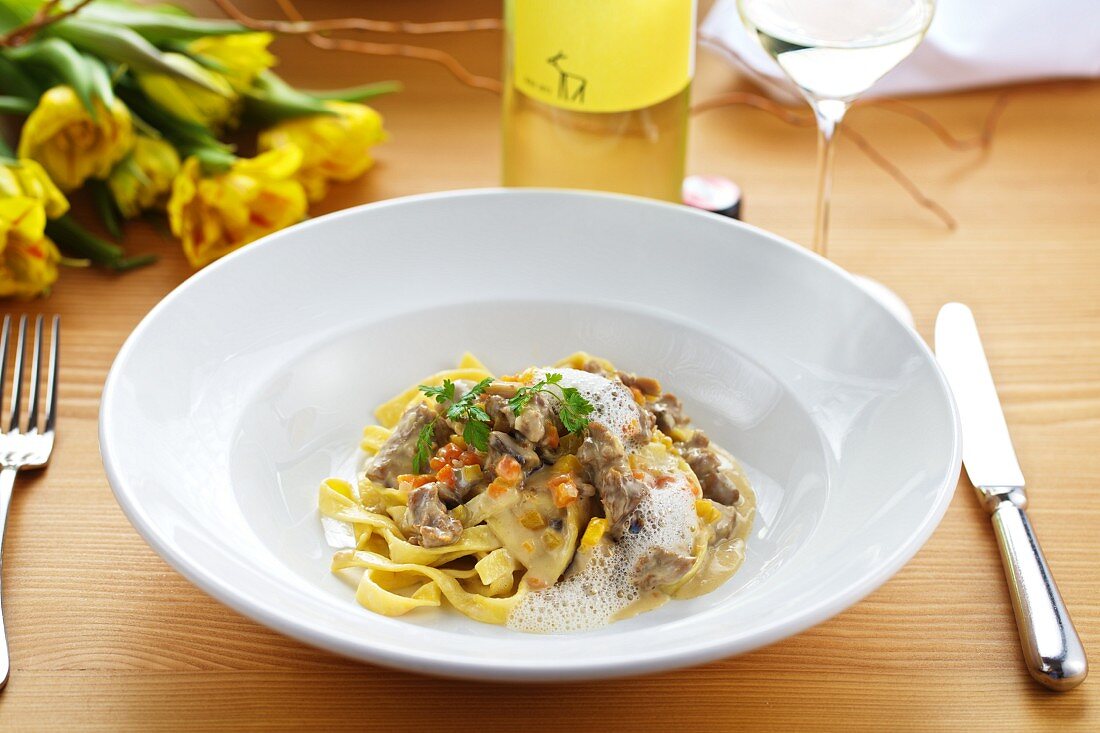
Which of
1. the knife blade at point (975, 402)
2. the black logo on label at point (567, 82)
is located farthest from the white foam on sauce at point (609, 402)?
the black logo on label at point (567, 82)

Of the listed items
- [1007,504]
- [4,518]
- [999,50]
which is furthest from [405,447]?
[999,50]

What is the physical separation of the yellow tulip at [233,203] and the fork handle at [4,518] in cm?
67

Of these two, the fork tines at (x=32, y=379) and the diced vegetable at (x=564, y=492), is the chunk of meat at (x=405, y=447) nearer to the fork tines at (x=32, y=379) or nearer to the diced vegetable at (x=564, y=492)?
the diced vegetable at (x=564, y=492)

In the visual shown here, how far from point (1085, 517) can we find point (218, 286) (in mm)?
1427

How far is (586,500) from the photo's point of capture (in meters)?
1.65

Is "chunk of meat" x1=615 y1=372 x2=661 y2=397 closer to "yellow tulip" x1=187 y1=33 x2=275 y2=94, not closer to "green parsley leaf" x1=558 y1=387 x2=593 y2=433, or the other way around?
"green parsley leaf" x1=558 y1=387 x2=593 y2=433

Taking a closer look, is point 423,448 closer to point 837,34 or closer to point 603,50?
point 603,50

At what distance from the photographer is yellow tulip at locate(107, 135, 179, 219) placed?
242cm

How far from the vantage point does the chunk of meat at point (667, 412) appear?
184 cm

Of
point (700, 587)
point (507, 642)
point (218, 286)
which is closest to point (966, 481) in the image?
point (700, 587)

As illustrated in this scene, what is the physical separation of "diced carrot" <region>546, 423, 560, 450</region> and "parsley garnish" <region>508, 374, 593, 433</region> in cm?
2

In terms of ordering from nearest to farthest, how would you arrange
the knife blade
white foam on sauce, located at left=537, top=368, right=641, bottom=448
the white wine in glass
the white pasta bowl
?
1. the white pasta bowl
2. white foam on sauce, located at left=537, top=368, right=641, bottom=448
3. the knife blade
4. the white wine in glass

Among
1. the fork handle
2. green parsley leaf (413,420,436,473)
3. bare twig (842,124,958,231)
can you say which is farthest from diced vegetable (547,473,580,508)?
bare twig (842,124,958,231)

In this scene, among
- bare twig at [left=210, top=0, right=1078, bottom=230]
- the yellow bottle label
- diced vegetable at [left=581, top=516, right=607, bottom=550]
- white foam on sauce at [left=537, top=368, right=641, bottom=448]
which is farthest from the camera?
bare twig at [left=210, top=0, right=1078, bottom=230]
